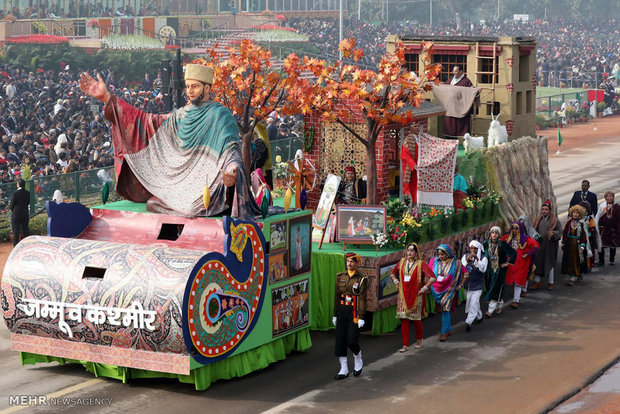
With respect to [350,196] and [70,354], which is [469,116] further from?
[70,354]

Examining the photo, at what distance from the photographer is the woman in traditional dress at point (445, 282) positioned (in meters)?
17.4

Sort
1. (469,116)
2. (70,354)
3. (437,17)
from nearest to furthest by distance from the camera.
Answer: (70,354)
(469,116)
(437,17)

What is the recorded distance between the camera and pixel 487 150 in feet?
71.7

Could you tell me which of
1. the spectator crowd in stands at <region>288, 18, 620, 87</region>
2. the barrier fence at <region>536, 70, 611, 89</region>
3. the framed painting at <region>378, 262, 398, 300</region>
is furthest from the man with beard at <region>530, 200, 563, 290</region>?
the barrier fence at <region>536, 70, 611, 89</region>

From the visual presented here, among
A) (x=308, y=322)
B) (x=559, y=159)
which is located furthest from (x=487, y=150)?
(x=559, y=159)

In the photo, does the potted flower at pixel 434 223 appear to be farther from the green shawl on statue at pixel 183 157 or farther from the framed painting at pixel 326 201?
the green shawl on statue at pixel 183 157

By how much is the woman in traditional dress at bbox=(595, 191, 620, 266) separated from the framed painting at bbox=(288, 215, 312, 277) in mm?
8567

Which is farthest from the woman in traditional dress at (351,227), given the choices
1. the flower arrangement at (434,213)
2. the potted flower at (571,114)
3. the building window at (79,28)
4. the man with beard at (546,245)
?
the building window at (79,28)

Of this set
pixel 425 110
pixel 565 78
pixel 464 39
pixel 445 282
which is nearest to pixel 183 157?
pixel 445 282

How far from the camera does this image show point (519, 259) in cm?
1959

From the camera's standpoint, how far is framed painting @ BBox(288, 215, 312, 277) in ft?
54.6

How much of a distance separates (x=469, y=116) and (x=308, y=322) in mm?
8941

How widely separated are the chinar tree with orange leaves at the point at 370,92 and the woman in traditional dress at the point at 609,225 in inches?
225

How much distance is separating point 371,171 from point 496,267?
9.07 ft
